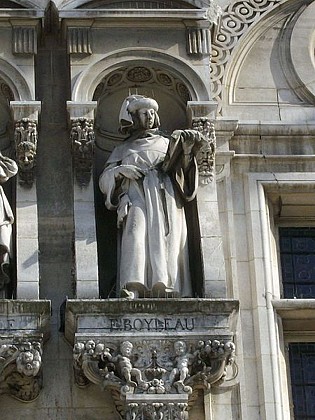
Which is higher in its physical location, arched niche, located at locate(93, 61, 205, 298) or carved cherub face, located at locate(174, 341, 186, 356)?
arched niche, located at locate(93, 61, 205, 298)

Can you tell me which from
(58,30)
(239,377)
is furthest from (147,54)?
(239,377)

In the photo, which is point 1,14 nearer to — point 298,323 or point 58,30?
point 58,30

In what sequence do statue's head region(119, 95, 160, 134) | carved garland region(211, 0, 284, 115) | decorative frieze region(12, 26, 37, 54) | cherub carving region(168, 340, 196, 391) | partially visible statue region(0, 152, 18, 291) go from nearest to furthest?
1. cherub carving region(168, 340, 196, 391)
2. partially visible statue region(0, 152, 18, 291)
3. statue's head region(119, 95, 160, 134)
4. decorative frieze region(12, 26, 37, 54)
5. carved garland region(211, 0, 284, 115)

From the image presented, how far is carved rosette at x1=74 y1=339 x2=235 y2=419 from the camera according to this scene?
17.4 metres

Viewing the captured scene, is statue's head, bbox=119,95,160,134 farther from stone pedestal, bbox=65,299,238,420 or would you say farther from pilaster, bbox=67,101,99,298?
stone pedestal, bbox=65,299,238,420

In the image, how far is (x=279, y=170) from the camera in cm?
1944

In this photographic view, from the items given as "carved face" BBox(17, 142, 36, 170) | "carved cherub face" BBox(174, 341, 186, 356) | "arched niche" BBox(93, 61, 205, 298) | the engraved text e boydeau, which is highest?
"arched niche" BBox(93, 61, 205, 298)

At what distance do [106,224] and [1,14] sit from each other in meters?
2.62

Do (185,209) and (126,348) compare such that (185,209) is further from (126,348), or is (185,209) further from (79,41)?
(79,41)

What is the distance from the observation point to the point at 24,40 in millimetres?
19547

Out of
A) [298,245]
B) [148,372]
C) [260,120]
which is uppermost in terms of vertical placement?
[260,120]

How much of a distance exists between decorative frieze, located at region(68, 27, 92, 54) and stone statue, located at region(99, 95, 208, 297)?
0.80 metres

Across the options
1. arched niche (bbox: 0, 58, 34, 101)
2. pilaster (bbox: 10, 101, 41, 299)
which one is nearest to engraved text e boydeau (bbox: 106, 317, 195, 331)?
pilaster (bbox: 10, 101, 41, 299)

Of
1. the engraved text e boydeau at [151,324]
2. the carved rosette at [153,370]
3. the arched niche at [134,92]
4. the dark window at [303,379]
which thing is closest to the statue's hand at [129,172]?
the arched niche at [134,92]
